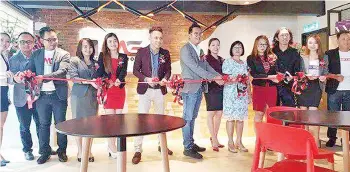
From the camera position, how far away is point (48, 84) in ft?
12.8

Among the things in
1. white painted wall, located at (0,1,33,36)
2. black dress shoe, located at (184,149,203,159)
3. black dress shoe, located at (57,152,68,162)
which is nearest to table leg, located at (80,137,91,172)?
black dress shoe, located at (57,152,68,162)

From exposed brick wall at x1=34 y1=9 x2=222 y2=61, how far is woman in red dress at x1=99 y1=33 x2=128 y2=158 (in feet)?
15.9

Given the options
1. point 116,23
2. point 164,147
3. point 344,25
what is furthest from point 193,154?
point 116,23

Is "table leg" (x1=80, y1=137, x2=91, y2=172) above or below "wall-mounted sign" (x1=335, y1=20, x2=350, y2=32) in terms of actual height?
below

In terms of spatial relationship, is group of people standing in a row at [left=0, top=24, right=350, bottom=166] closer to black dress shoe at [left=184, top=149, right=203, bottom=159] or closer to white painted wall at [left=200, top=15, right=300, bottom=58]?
black dress shoe at [left=184, top=149, right=203, bottom=159]

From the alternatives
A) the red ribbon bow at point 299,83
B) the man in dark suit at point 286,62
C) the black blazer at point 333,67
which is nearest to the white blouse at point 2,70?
the man in dark suit at point 286,62

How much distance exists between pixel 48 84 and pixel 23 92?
0.35 metres

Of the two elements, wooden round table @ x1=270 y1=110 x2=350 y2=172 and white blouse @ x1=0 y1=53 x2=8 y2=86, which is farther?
white blouse @ x1=0 y1=53 x2=8 y2=86

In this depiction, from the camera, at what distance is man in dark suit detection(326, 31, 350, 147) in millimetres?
4312

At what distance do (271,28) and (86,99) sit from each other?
6.34m

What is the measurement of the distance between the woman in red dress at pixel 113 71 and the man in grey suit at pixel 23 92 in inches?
36.9

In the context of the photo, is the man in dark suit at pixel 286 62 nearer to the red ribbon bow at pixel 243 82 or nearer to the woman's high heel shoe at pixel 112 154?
the red ribbon bow at pixel 243 82

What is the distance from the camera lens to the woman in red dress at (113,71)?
390cm

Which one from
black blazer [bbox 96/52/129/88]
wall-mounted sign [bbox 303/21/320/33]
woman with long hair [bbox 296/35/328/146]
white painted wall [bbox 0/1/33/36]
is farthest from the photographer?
wall-mounted sign [bbox 303/21/320/33]
